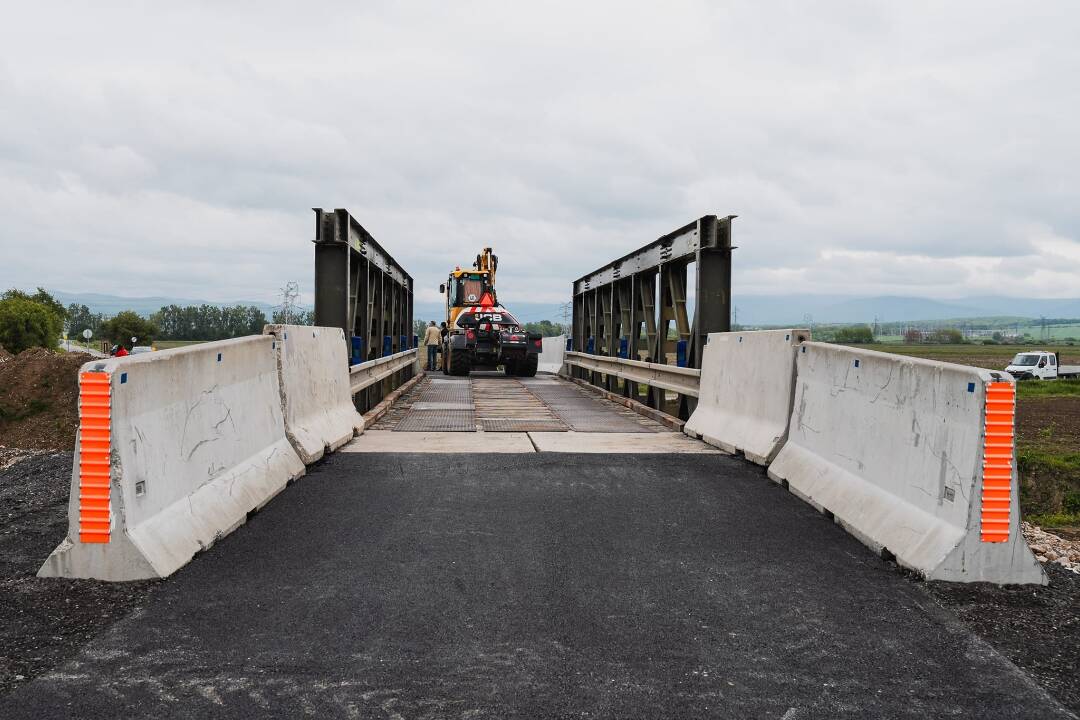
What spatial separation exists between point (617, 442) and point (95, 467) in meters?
6.25

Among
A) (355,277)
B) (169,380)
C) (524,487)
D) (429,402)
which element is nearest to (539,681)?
(169,380)

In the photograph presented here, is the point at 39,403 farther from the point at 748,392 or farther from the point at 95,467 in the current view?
the point at 748,392

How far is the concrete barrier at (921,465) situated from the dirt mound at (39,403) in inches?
483

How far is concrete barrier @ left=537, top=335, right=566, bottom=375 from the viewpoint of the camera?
34.6 metres

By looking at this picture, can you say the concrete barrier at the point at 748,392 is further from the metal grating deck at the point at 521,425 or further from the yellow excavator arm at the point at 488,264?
the yellow excavator arm at the point at 488,264

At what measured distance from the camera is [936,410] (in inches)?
200

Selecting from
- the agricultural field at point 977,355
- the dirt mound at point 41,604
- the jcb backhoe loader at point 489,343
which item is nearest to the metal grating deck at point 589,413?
the jcb backhoe loader at point 489,343

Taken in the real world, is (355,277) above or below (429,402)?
above

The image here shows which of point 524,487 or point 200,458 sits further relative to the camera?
point 524,487

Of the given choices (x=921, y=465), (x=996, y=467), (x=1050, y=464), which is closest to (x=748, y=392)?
(x=921, y=465)

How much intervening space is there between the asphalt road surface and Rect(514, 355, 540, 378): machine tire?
20438mm

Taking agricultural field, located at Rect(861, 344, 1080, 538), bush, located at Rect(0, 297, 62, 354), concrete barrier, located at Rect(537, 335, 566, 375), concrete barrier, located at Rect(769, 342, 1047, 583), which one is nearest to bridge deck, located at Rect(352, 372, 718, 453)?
concrete barrier, located at Rect(769, 342, 1047, 583)

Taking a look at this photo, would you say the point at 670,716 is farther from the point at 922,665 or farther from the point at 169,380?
the point at 169,380

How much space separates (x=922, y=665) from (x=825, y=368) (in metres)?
3.78
